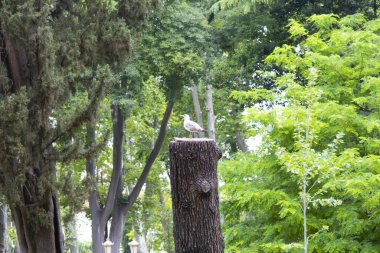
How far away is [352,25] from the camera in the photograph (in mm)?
15820

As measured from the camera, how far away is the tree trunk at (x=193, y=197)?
20.4 ft

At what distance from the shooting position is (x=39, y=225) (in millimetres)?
15773

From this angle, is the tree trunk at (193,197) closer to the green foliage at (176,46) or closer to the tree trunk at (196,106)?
the green foliage at (176,46)

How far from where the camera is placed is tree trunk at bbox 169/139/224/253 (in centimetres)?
622

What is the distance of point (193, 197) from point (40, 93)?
9884 millimetres

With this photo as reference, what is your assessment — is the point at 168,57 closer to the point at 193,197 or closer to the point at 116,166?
the point at 116,166

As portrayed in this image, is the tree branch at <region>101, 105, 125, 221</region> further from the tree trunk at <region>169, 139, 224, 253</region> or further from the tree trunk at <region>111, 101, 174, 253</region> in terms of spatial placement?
the tree trunk at <region>169, 139, 224, 253</region>

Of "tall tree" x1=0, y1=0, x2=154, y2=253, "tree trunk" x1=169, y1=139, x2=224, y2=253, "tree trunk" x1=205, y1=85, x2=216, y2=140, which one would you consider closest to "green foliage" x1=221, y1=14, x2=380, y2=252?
"tall tree" x1=0, y1=0, x2=154, y2=253

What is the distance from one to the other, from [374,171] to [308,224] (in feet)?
4.74

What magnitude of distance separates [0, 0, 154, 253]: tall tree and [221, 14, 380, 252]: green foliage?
3.80 meters

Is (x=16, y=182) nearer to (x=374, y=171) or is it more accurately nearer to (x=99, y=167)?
(x=374, y=171)

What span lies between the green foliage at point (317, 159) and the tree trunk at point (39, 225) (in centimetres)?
386

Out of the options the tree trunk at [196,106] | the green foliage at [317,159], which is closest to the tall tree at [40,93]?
the green foliage at [317,159]

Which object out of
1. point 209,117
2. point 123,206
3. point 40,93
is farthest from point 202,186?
point 209,117
